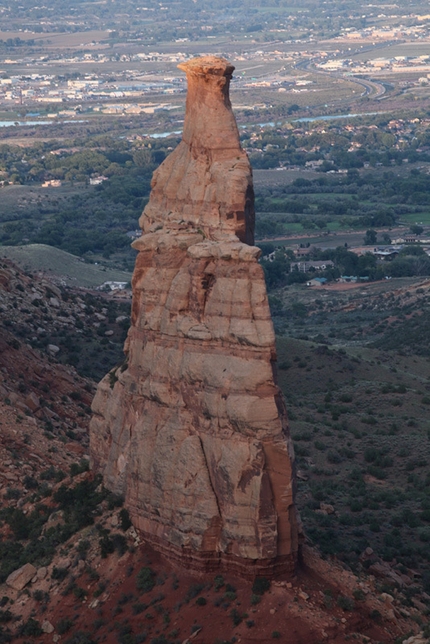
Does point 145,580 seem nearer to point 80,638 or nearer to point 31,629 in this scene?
point 80,638

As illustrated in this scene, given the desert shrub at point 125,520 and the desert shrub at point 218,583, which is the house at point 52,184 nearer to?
the desert shrub at point 125,520

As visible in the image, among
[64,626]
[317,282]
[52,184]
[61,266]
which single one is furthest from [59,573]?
[52,184]

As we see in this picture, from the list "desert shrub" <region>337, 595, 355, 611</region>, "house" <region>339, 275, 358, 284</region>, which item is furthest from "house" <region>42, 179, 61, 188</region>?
"desert shrub" <region>337, 595, 355, 611</region>

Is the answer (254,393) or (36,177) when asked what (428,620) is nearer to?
(254,393)

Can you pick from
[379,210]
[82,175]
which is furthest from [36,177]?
[379,210]

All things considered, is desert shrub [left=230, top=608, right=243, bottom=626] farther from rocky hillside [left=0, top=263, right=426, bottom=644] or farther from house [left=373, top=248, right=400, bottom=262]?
house [left=373, top=248, right=400, bottom=262]

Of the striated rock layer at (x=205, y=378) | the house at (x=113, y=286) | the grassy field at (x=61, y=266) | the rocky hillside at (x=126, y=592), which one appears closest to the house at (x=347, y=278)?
the grassy field at (x=61, y=266)
